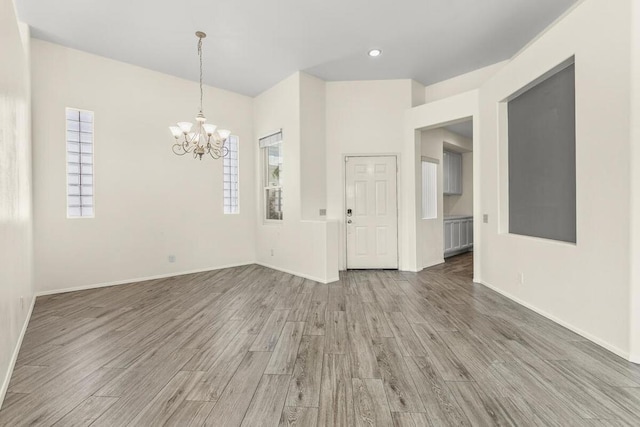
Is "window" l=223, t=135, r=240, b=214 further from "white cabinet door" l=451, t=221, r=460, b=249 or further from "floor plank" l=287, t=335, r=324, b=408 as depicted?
"white cabinet door" l=451, t=221, r=460, b=249

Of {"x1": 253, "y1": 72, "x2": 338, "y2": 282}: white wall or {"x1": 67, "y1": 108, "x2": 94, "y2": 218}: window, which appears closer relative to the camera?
{"x1": 67, "y1": 108, "x2": 94, "y2": 218}: window

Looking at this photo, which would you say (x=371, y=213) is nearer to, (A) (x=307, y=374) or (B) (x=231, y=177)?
(B) (x=231, y=177)

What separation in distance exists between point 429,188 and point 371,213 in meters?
1.55

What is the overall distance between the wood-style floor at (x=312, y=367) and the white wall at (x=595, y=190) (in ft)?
0.81

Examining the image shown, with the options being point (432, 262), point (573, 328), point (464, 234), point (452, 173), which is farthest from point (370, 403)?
point (452, 173)

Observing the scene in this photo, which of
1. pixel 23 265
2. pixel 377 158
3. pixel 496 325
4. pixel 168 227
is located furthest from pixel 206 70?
pixel 496 325

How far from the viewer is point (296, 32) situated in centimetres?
383

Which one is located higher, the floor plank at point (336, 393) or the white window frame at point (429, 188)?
the white window frame at point (429, 188)

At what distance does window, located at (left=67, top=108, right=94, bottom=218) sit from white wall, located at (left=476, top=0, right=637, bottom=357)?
19.3 ft

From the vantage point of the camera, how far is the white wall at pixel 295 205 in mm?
4719

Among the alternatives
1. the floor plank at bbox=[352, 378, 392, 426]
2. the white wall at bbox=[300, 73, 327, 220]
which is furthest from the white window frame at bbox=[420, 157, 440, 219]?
the floor plank at bbox=[352, 378, 392, 426]

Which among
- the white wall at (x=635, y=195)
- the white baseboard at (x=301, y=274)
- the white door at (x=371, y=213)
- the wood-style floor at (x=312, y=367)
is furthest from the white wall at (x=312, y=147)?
the white wall at (x=635, y=195)

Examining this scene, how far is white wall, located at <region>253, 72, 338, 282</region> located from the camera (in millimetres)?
4719

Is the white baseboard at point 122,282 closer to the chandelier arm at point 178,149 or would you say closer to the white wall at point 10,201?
the white wall at point 10,201
